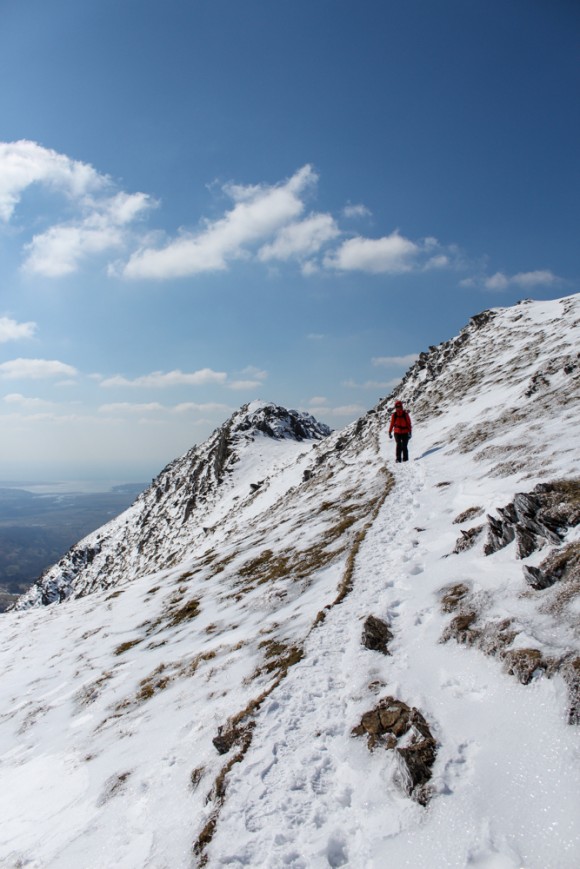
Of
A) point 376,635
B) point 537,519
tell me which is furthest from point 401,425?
point 376,635

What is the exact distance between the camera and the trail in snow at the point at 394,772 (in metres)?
4.10

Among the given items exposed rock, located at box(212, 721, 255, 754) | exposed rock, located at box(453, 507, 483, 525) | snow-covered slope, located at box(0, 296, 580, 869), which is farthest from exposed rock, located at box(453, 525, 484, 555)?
exposed rock, located at box(212, 721, 255, 754)

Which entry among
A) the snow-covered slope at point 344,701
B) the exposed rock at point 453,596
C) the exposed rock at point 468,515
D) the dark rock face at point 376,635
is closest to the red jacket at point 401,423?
the snow-covered slope at point 344,701

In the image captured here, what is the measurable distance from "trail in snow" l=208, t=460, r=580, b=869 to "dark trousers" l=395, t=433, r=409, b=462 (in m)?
16.3

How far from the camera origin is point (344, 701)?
659 cm

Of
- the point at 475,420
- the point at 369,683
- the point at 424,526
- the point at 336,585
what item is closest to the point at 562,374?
the point at 475,420

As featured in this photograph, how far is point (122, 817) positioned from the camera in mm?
6113

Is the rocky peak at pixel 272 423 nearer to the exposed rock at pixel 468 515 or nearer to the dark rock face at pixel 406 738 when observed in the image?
the exposed rock at pixel 468 515

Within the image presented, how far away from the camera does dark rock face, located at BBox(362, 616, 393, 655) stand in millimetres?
7555

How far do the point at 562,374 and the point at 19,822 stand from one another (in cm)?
2593

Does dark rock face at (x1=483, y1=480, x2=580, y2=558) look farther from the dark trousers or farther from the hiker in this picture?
the dark trousers

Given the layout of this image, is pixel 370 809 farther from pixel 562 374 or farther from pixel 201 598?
pixel 562 374

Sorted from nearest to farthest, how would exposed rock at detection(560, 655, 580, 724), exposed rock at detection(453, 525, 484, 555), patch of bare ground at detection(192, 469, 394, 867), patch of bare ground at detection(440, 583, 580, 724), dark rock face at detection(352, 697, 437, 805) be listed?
exposed rock at detection(560, 655, 580, 724), dark rock face at detection(352, 697, 437, 805), patch of bare ground at detection(440, 583, 580, 724), patch of bare ground at detection(192, 469, 394, 867), exposed rock at detection(453, 525, 484, 555)

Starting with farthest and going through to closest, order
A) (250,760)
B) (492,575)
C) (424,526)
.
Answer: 1. (424,526)
2. (492,575)
3. (250,760)
